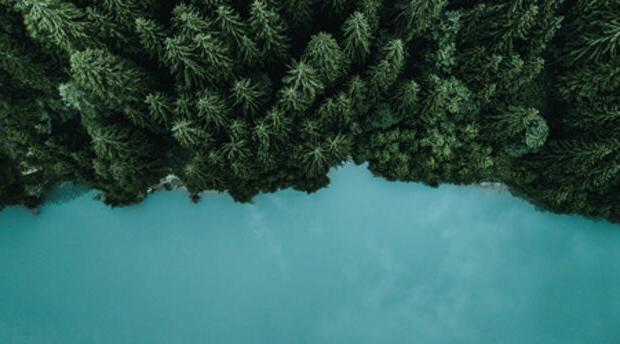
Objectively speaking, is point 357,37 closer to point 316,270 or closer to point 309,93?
point 309,93

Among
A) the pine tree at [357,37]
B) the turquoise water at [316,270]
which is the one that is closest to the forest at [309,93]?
the pine tree at [357,37]

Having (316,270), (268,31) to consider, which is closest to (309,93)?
(268,31)

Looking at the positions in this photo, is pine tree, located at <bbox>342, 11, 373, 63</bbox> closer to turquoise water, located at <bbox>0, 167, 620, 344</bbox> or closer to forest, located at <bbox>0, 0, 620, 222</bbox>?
forest, located at <bbox>0, 0, 620, 222</bbox>

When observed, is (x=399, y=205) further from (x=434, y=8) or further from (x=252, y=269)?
(x=434, y=8)

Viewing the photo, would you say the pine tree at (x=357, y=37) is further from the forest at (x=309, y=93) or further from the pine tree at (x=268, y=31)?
the pine tree at (x=268, y=31)

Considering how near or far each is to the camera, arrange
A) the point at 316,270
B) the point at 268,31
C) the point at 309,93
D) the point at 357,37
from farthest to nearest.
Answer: the point at 316,270 < the point at 309,93 < the point at 357,37 < the point at 268,31

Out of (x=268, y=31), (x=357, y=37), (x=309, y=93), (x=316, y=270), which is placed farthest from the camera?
(x=316, y=270)
